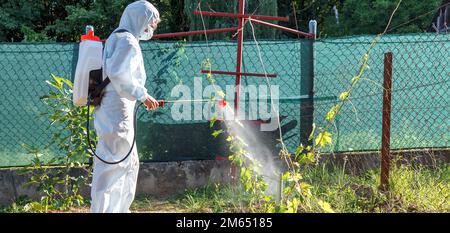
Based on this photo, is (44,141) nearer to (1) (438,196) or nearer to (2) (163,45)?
(2) (163,45)

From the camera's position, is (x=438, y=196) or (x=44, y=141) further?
(x=44, y=141)

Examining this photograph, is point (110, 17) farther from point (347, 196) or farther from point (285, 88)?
point (347, 196)

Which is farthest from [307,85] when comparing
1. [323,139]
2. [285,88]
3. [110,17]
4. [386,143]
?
[110,17]

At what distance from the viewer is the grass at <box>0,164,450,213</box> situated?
499cm

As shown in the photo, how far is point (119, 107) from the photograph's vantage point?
13.4 feet

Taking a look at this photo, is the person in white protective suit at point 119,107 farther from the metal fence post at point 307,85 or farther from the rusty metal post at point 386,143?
the metal fence post at point 307,85

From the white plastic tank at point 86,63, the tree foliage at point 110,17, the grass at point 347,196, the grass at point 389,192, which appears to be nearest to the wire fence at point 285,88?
the grass at point 347,196

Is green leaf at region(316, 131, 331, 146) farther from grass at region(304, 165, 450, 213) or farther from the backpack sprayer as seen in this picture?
the backpack sprayer

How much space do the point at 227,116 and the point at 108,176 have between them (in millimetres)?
1141

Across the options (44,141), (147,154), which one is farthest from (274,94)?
(44,141)

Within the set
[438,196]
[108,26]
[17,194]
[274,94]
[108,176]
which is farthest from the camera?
[108,26]

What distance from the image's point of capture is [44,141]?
20.0ft

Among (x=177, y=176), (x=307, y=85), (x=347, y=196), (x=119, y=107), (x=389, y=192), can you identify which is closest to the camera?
(x=119, y=107)

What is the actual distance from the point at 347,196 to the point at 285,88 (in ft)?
5.20
